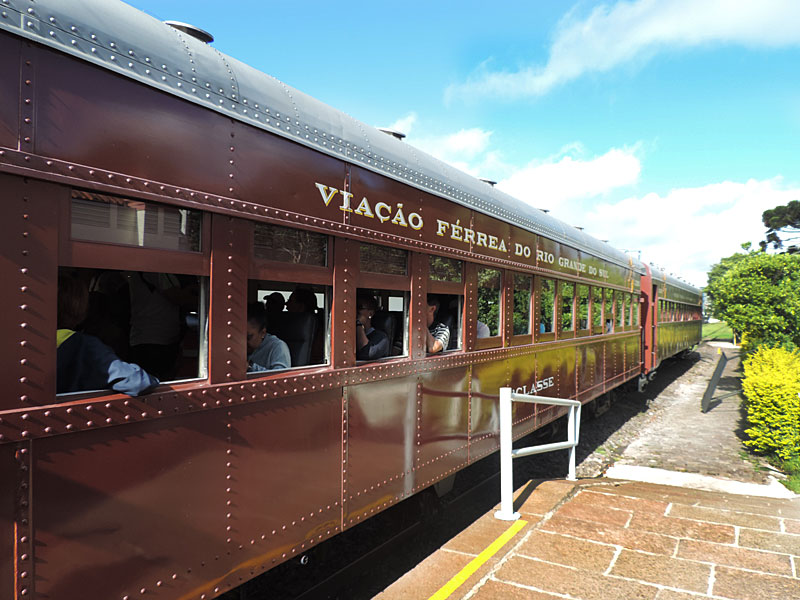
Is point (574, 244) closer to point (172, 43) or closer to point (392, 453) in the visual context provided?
point (392, 453)

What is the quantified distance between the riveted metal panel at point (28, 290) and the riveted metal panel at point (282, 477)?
0.84 metres

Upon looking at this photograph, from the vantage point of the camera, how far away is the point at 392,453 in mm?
3529

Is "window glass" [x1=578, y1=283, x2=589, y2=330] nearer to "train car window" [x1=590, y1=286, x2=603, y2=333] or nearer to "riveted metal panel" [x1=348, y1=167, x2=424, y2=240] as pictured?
"train car window" [x1=590, y1=286, x2=603, y2=333]

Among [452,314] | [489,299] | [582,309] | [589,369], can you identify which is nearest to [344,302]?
[452,314]

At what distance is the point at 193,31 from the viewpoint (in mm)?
2604

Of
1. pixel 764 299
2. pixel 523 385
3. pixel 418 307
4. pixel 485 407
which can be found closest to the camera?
pixel 418 307

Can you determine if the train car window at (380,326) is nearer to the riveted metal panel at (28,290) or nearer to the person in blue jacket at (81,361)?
the person in blue jacket at (81,361)

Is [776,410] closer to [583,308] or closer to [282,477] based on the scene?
[583,308]

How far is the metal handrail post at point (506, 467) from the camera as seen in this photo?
4.16 metres

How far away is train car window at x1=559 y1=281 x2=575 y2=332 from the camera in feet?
21.9

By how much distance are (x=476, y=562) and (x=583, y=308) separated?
15.8 ft

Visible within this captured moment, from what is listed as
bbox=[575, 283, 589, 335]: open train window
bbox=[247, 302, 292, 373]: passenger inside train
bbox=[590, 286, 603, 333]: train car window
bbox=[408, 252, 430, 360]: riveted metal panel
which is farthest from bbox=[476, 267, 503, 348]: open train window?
bbox=[590, 286, 603, 333]: train car window

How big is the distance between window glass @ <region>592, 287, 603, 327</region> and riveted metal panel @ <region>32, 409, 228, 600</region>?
6565 millimetres

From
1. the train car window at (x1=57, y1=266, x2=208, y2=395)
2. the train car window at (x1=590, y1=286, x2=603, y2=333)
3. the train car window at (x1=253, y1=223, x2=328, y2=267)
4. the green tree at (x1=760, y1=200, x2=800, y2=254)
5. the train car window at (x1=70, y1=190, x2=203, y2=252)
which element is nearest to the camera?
the train car window at (x1=70, y1=190, x2=203, y2=252)
